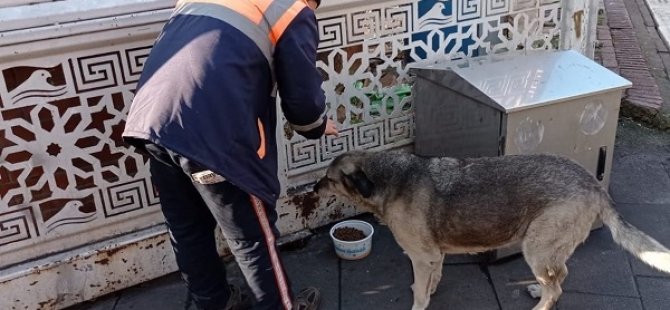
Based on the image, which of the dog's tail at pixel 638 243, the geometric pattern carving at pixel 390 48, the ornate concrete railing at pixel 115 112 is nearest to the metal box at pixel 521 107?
the geometric pattern carving at pixel 390 48

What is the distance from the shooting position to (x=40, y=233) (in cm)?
368

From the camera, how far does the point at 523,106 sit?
146 inches

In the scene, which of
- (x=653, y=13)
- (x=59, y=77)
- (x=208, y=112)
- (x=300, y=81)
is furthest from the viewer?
(x=653, y=13)

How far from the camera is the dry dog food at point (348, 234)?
4.32 m

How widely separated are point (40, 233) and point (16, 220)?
16 cm

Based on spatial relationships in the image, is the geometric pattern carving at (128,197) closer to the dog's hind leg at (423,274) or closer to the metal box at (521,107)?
the dog's hind leg at (423,274)

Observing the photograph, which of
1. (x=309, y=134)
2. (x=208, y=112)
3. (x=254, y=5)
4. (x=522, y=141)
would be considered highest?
(x=254, y=5)

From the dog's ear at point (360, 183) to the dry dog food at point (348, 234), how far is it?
0.81 meters

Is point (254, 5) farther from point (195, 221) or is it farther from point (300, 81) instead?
point (195, 221)

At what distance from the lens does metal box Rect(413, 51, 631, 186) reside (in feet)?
12.6

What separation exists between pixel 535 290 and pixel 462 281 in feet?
1.49

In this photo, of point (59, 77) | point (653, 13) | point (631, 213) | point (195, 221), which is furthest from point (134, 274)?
point (653, 13)

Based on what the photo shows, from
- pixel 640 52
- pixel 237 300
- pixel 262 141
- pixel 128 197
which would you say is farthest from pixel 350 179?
pixel 640 52

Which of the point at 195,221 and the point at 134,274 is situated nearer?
the point at 195,221
